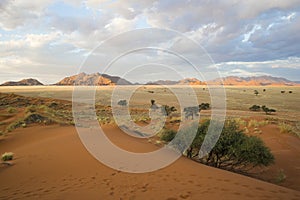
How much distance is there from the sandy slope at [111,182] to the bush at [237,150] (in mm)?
2380

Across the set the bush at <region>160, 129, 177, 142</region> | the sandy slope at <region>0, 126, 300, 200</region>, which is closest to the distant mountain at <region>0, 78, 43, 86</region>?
the bush at <region>160, 129, 177, 142</region>

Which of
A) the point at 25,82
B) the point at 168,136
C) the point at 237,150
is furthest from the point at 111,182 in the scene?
the point at 25,82

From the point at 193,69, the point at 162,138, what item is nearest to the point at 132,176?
the point at 193,69

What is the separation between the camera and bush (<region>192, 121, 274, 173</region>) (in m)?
10.1

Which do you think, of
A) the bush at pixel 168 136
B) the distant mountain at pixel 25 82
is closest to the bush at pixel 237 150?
the bush at pixel 168 136

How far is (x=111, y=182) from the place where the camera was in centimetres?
689

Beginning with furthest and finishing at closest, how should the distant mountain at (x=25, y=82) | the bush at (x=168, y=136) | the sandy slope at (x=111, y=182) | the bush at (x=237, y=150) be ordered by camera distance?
the distant mountain at (x=25, y=82) < the bush at (x=168, y=136) < the bush at (x=237, y=150) < the sandy slope at (x=111, y=182)

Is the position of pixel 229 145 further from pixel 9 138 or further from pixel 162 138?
pixel 9 138

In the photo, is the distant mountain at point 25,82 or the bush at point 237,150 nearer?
the bush at point 237,150

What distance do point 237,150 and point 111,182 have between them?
6.00m

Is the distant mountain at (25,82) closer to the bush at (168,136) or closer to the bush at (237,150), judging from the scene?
the bush at (168,136)

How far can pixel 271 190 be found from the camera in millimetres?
6242

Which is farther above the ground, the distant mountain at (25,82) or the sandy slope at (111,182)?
the distant mountain at (25,82)

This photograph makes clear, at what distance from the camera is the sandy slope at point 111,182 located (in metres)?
5.97
